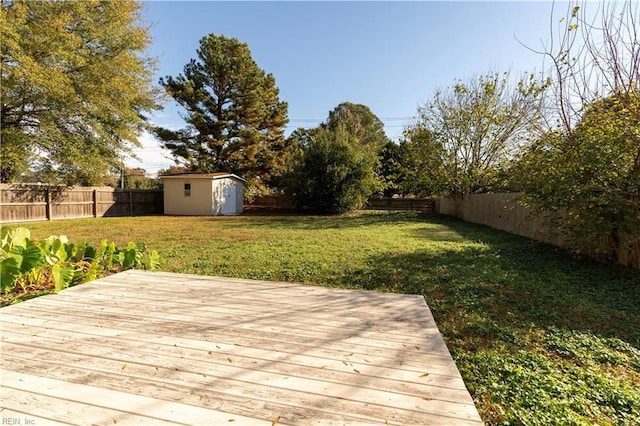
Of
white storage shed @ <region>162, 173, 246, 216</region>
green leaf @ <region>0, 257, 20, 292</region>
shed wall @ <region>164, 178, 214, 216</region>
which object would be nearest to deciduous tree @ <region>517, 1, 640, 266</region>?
green leaf @ <region>0, 257, 20, 292</region>

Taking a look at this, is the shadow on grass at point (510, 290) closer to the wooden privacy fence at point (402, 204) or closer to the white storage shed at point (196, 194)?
the white storage shed at point (196, 194)

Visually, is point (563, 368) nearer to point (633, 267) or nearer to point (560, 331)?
point (560, 331)

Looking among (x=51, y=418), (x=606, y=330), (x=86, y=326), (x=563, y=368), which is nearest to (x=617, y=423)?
(x=563, y=368)

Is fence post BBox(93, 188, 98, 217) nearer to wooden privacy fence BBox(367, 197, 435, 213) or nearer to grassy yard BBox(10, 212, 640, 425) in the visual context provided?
grassy yard BBox(10, 212, 640, 425)

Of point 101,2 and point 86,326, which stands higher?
point 101,2

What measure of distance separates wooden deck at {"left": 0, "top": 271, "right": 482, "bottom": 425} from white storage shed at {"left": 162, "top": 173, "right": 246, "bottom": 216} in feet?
41.9

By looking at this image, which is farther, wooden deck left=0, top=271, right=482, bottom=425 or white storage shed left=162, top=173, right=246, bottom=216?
white storage shed left=162, top=173, right=246, bottom=216

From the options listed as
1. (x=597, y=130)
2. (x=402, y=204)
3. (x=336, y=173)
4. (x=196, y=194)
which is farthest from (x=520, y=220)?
(x=196, y=194)

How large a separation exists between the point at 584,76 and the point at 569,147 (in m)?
1.12

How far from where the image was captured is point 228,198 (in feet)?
54.1

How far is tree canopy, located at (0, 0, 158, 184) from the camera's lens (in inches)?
387

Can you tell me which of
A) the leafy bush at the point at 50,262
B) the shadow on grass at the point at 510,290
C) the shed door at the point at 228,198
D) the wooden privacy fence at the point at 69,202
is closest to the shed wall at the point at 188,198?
the shed door at the point at 228,198

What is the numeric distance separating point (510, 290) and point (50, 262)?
542cm

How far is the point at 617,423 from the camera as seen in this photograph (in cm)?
154
